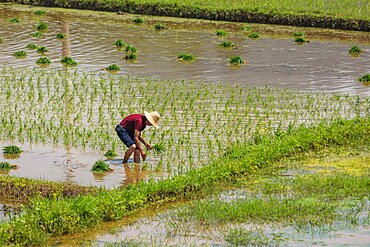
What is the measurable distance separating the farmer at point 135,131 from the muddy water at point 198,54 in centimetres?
593

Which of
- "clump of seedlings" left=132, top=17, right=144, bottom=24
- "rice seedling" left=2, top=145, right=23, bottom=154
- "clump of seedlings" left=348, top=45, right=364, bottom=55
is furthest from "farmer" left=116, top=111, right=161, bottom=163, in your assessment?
"clump of seedlings" left=132, top=17, right=144, bottom=24

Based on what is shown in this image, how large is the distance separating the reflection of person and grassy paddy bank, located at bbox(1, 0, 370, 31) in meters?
13.6

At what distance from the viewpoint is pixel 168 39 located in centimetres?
2319

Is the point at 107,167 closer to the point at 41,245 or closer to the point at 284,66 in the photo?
the point at 41,245

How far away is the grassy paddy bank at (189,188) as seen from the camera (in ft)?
29.8

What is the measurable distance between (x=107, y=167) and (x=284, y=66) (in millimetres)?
8774

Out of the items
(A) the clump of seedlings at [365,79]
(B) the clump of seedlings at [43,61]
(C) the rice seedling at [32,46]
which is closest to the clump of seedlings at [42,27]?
(C) the rice seedling at [32,46]

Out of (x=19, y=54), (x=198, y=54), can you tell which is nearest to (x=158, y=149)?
(x=198, y=54)

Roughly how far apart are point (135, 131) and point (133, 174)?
0.58m

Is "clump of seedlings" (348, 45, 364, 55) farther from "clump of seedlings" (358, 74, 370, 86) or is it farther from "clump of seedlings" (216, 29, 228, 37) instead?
"clump of seedlings" (216, 29, 228, 37)

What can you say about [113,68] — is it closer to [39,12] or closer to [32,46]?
[32,46]

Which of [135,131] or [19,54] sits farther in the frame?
[19,54]

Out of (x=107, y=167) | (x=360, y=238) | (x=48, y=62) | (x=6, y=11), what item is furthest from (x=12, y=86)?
(x=6, y=11)

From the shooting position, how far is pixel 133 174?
11562mm
